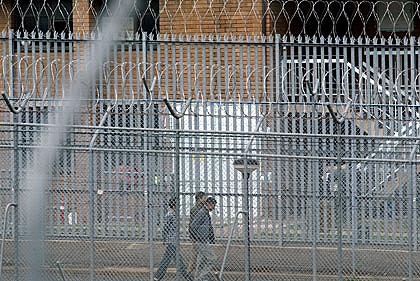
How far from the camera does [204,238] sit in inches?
413

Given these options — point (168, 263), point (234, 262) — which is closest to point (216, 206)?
point (234, 262)

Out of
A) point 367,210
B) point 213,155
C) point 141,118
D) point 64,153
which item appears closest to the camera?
point 213,155

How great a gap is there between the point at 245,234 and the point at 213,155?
33.1 inches

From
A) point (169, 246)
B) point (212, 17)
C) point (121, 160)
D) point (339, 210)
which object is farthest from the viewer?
point (212, 17)

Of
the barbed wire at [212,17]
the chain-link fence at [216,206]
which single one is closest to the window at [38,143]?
the chain-link fence at [216,206]

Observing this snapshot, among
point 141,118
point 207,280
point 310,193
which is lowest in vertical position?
point 207,280

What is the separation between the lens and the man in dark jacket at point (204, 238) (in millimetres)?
10336

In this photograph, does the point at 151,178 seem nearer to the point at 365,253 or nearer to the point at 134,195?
the point at 134,195

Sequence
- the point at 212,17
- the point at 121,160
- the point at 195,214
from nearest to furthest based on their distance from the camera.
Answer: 1. the point at 195,214
2. the point at 121,160
3. the point at 212,17

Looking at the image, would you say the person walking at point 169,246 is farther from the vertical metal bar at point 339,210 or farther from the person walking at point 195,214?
the vertical metal bar at point 339,210

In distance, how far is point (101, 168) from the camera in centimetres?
1084

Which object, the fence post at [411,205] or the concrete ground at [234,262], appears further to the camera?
the concrete ground at [234,262]

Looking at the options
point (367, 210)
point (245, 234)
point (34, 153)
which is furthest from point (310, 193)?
point (34, 153)

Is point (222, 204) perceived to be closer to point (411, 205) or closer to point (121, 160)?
point (121, 160)
